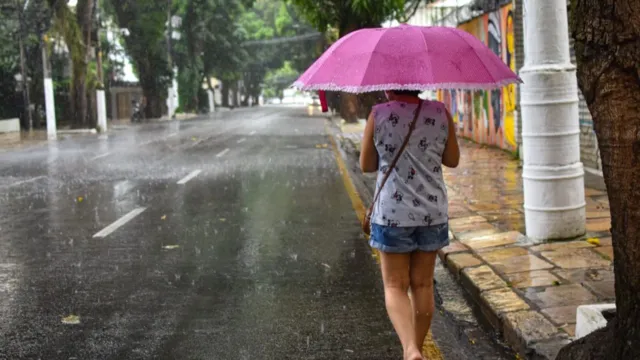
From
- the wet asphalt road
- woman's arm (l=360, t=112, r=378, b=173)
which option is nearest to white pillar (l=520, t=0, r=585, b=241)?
the wet asphalt road

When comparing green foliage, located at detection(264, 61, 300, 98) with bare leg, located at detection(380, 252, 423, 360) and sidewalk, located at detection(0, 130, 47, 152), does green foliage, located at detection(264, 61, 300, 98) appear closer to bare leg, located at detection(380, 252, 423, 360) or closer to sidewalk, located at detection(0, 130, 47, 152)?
sidewalk, located at detection(0, 130, 47, 152)

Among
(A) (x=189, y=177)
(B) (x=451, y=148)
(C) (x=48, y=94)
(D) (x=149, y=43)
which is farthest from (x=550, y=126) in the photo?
(D) (x=149, y=43)

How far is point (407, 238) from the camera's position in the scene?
13.6ft

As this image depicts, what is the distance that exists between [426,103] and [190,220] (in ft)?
20.9

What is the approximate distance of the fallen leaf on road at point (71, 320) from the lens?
5.59 metres

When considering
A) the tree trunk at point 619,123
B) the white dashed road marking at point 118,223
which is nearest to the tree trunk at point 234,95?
the white dashed road marking at point 118,223

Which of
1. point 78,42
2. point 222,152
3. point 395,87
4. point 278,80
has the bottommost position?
point 222,152

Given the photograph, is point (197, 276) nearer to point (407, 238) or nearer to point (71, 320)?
point (71, 320)

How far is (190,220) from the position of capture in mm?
10070

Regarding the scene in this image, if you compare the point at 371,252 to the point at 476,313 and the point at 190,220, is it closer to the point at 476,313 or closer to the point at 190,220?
the point at 476,313

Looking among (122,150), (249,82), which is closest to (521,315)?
(122,150)

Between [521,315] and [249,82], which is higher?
[249,82]

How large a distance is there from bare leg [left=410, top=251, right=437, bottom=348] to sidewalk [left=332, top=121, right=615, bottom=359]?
0.75 m

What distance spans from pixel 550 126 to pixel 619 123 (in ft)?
12.9
